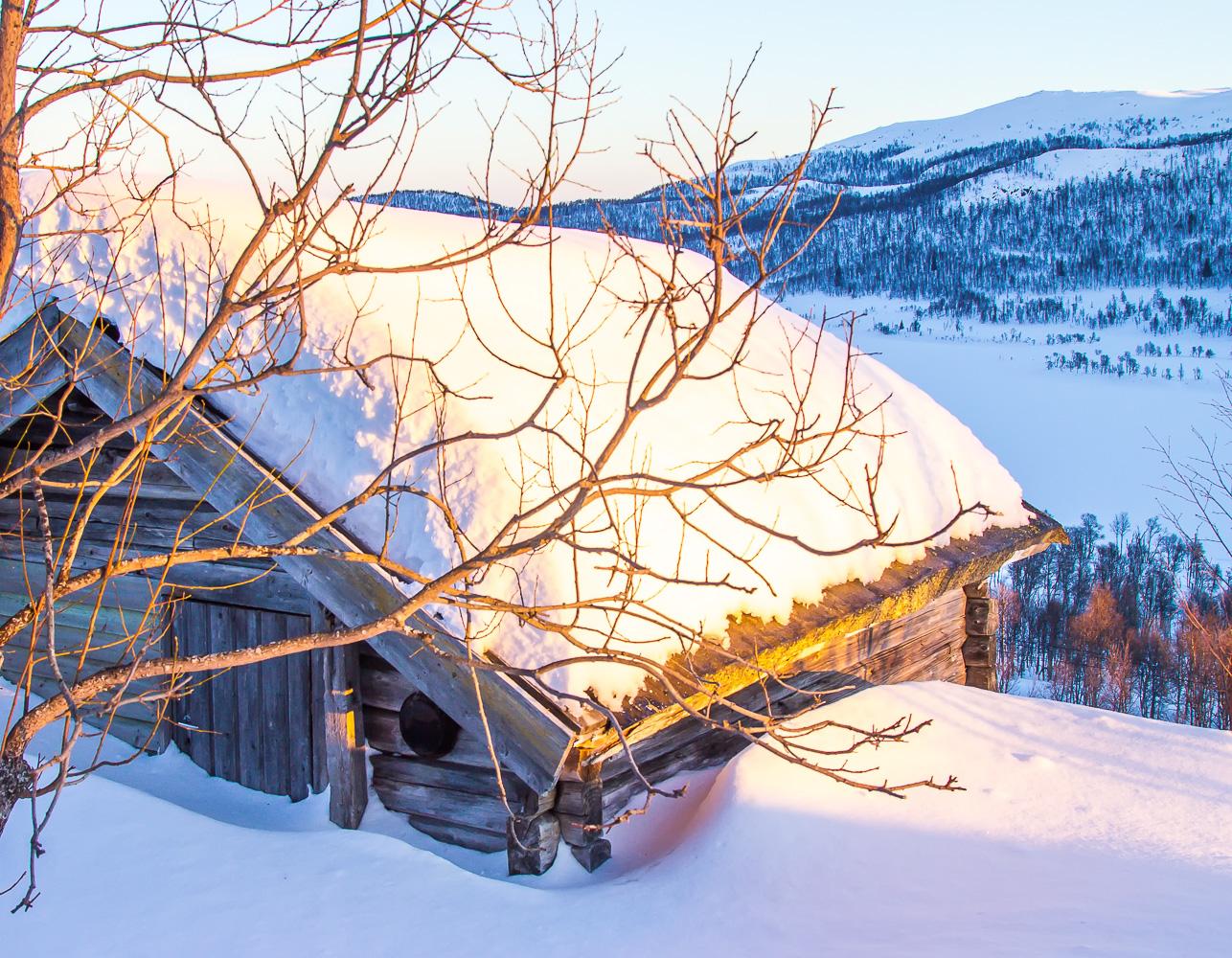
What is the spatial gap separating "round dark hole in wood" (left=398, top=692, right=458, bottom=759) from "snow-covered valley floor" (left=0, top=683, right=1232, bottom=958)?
45 centimetres

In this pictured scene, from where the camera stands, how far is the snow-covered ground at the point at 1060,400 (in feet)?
212

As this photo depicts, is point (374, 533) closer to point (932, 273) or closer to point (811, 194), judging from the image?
point (932, 273)

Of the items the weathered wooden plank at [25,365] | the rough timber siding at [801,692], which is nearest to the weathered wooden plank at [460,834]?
the rough timber siding at [801,692]

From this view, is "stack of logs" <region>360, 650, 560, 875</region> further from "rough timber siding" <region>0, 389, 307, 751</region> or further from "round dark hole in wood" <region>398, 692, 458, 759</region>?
"rough timber siding" <region>0, 389, 307, 751</region>

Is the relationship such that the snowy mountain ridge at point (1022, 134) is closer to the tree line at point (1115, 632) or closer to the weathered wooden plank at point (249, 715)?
the tree line at point (1115, 632)

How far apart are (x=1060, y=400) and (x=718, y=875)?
8413 centimetres

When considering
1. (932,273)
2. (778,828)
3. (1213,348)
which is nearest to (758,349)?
(778,828)

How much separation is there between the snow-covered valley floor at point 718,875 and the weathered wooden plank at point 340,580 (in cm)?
72

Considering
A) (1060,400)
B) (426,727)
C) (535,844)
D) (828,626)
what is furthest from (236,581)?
(1060,400)

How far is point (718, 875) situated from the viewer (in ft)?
15.2

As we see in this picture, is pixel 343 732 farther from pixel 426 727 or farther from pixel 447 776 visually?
pixel 447 776

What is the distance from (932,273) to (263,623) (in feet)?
322

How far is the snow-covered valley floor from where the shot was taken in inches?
164

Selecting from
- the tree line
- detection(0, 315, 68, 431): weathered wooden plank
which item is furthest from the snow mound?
the tree line
